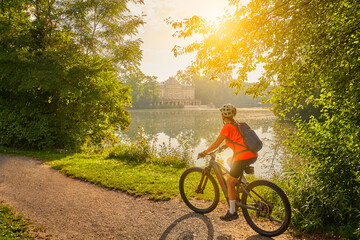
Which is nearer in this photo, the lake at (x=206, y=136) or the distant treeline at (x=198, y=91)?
the lake at (x=206, y=136)

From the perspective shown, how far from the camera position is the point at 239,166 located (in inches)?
157

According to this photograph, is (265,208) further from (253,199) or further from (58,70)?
(58,70)

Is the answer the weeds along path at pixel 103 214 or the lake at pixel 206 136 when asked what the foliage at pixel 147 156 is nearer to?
the lake at pixel 206 136

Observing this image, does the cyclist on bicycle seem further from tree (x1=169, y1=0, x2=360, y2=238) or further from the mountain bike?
tree (x1=169, y1=0, x2=360, y2=238)

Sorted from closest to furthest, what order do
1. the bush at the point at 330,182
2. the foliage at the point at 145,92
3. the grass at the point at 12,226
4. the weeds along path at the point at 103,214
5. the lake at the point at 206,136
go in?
the grass at the point at 12,226
the weeds along path at the point at 103,214
the bush at the point at 330,182
the lake at the point at 206,136
the foliage at the point at 145,92

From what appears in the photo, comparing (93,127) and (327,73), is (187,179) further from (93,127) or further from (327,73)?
(93,127)

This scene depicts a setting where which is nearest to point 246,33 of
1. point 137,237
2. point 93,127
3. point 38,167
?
point 137,237

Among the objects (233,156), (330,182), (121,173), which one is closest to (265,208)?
(233,156)

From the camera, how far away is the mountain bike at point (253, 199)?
12.5 ft

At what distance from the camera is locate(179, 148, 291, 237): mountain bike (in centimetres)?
382

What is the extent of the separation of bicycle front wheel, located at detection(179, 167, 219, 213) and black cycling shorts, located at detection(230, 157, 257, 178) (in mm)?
693

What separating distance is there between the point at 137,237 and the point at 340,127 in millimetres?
4603

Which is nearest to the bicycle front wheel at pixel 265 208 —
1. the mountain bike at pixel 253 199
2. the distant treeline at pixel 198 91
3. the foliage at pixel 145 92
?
the mountain bike at pixel 253 199

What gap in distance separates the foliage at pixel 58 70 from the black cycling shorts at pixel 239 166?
8274mm
